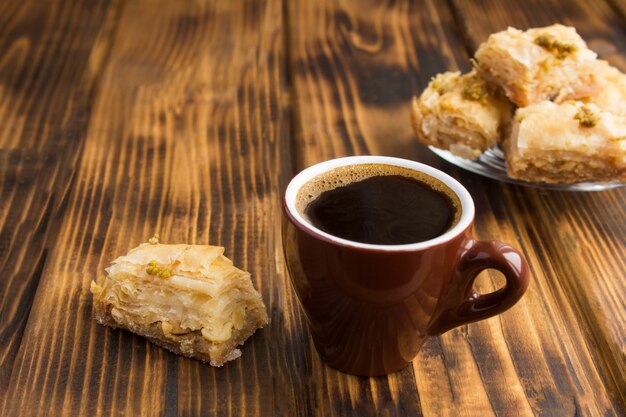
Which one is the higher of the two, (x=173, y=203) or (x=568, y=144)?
(x=568, y=144)

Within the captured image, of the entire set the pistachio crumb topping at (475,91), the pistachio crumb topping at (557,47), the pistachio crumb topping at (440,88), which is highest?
the pistachio crumb topping at (557,47)

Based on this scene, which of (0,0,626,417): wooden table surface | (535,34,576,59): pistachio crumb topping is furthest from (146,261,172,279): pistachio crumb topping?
(535,34,576,59): pistachio crumb topping

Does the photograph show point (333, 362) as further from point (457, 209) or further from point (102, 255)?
point (102, 255)

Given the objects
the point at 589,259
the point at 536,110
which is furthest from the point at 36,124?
the point at 589,259

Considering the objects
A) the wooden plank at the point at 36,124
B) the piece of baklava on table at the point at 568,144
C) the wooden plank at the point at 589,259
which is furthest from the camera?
the piece of baklava on table at the point at 568,144

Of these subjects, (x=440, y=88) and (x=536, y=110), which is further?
(x=440, y=88)

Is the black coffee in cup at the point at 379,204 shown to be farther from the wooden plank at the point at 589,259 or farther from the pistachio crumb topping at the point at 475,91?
the pistachio crumb topping at the point at 475,91

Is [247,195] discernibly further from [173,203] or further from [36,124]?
[36,124]

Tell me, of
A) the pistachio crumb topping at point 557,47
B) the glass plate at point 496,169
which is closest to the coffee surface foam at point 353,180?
the glass plate at point 496,169
